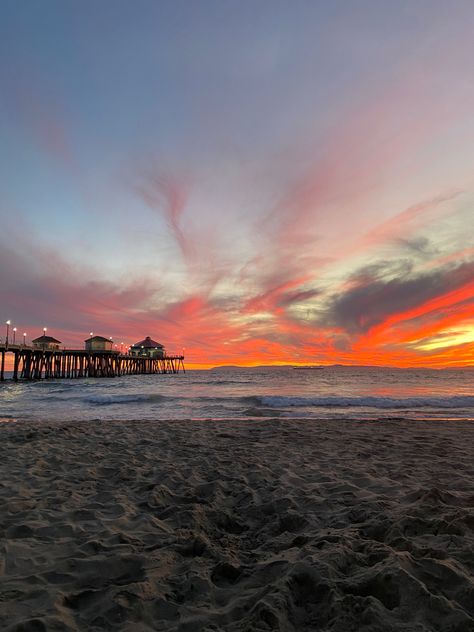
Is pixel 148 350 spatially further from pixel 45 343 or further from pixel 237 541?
pixel 237 541

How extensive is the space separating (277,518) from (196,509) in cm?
94

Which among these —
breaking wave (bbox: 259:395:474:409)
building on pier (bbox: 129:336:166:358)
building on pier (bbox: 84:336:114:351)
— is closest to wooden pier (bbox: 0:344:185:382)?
building on pier (bbox: 84:336:114:351)

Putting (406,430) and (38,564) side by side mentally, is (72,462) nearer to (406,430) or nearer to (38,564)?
(38,564)

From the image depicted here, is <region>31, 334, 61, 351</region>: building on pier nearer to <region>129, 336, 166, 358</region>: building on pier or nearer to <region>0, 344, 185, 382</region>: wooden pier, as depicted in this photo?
<region>0, 344, 185, 382</region>: wooden pier

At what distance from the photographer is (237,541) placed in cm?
369

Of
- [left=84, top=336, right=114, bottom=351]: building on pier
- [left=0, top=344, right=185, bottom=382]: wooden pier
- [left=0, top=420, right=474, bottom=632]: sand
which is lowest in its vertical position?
[left=0, top=420, right=474, bottom=632]: sand

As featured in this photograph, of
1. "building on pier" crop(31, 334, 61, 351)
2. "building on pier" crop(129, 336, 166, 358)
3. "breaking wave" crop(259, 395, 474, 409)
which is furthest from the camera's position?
"building on pier" crop(129, 336, 166, 358)

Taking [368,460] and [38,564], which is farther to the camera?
[368,460]

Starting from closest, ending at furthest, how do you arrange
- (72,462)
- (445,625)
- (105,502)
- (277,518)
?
(445,625) → (277,518) → (105,502) → (72,462)

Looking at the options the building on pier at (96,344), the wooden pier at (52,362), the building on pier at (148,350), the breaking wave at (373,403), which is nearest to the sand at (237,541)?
the breaking wave at (373,403)

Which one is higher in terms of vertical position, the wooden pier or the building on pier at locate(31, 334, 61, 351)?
the building on pier at locate(31, 334, 61, 351)

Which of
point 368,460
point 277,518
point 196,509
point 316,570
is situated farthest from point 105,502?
point 368,460

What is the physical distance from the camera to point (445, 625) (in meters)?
2.19

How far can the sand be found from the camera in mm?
2432
